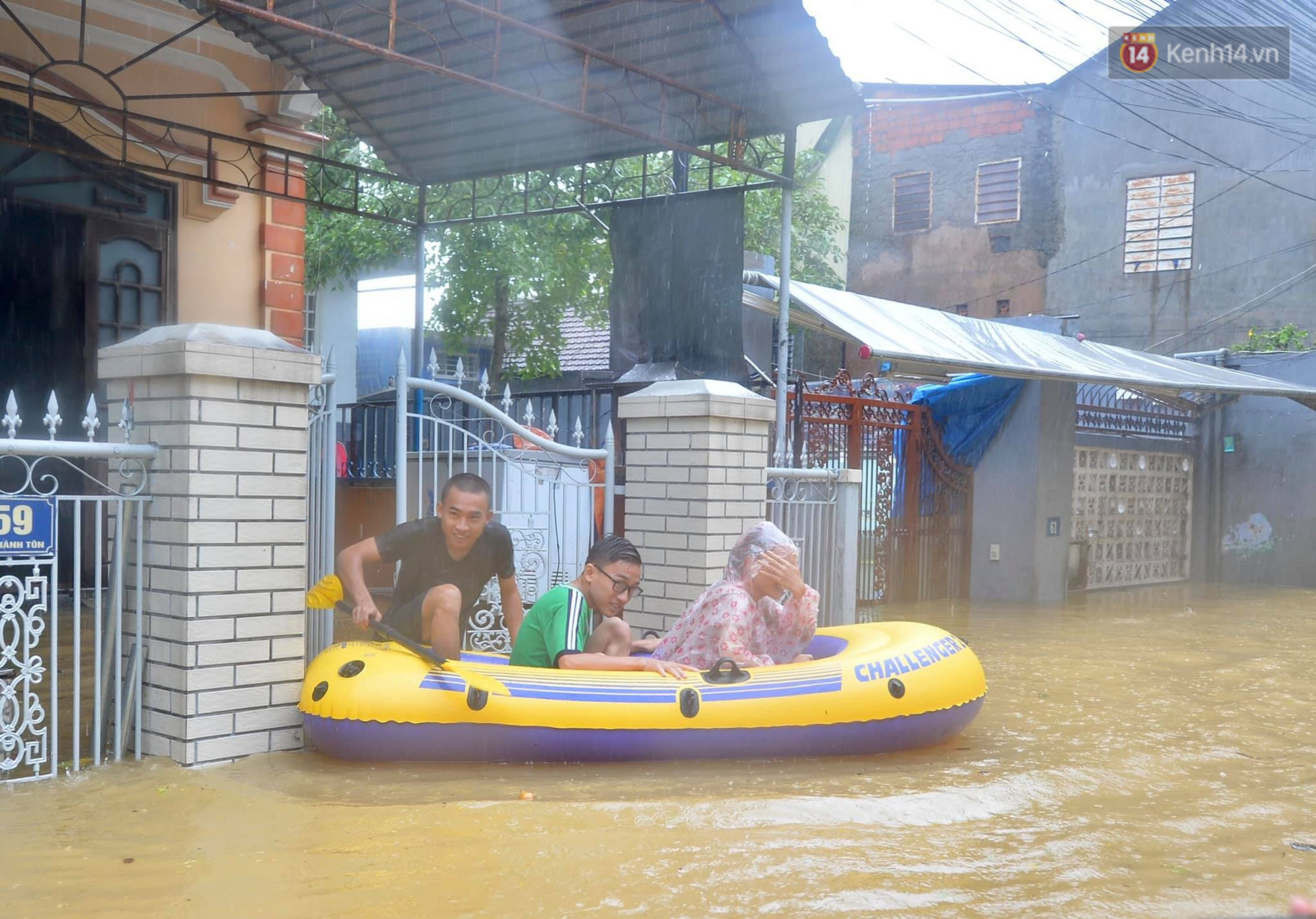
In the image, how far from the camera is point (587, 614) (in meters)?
4.91

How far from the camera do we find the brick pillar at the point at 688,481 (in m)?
6.40

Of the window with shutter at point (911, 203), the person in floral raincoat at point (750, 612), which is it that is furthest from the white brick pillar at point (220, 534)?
the window with shutter at point (911, 203)

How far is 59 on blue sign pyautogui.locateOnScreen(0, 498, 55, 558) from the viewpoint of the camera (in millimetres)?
4082

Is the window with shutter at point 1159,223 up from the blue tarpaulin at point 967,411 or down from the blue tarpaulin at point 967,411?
up

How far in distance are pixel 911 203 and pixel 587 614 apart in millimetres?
18458

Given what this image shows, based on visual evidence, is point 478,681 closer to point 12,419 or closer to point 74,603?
point 74,603

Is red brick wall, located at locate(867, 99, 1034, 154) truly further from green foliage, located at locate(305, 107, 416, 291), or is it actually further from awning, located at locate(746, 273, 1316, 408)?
green foliage, located at locate(305, 107, 416, 291)

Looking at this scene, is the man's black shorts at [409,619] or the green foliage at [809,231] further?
the green foliage at [809,231]

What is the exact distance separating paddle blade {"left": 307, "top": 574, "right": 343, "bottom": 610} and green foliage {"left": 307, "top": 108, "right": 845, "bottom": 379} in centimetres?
1016

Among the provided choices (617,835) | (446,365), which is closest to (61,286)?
(617,835)

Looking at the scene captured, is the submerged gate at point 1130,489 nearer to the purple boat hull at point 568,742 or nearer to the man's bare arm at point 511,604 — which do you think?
the purple boat hull at point 568,742

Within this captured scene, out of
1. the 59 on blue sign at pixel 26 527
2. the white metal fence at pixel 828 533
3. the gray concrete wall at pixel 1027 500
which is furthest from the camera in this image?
the gray concrete wall at pixel 1027 500

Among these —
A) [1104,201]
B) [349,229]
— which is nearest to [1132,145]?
[1104,201]

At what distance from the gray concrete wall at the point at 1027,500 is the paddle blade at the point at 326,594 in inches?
339
